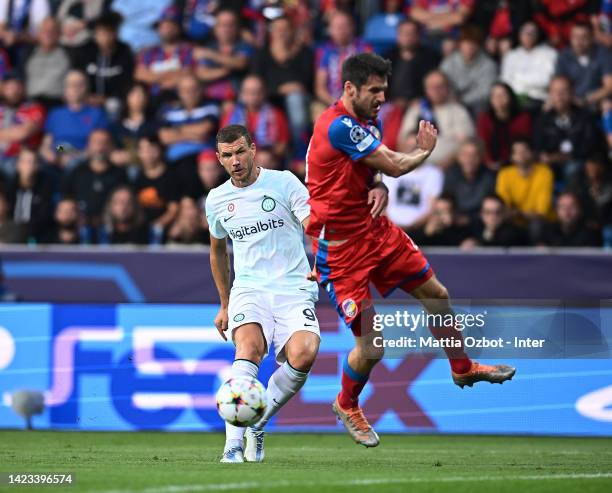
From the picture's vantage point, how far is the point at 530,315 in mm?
10930

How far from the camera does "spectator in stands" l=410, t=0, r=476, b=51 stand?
Answer: 1681 centimetres

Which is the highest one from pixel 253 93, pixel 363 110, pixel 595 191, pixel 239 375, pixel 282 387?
pixel 363 110

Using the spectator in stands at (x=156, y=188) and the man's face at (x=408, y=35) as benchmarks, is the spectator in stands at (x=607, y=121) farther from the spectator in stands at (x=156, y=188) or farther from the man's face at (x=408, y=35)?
the spectator in stands at (x=156, y=188)

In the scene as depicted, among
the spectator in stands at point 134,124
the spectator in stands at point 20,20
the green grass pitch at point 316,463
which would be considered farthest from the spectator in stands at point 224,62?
the green grass pitch at point 316,463

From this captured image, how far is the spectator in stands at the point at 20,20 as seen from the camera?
18406 mm

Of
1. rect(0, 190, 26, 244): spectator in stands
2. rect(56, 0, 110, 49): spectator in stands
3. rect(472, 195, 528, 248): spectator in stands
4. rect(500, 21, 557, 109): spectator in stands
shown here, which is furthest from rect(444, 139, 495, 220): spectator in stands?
rect(56, 0, 110, 49): spectator in stands

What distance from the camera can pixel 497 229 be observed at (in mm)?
14297

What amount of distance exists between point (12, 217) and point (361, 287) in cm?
822

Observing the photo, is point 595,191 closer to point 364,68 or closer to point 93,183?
point 93,183

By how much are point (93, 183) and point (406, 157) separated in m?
8.61

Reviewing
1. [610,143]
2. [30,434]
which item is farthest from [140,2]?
[30,434]

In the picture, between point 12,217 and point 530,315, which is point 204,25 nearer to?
point 12,217

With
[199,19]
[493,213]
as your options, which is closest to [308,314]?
[493,213]

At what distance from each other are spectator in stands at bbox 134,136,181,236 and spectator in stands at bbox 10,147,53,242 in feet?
3.89
